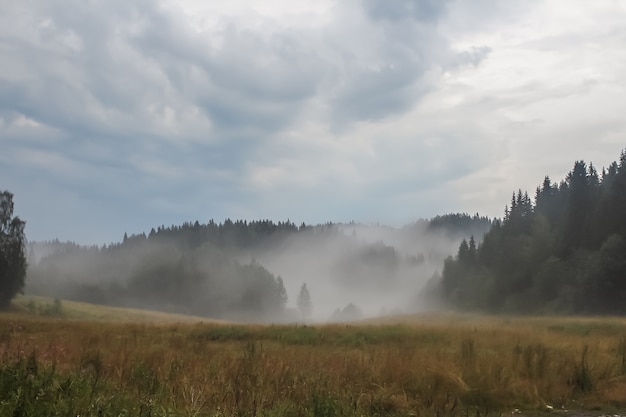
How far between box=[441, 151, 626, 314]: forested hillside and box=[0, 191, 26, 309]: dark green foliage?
230 ft

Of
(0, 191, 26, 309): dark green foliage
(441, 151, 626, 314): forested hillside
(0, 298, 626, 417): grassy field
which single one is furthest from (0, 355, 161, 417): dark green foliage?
(0, 191, 26, 309): dark green foliage

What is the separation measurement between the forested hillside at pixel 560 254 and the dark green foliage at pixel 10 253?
6996 cm

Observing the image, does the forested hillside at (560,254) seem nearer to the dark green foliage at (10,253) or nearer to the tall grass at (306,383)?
the tall grass at (306,383)

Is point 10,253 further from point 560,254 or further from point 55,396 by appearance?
point 560,254

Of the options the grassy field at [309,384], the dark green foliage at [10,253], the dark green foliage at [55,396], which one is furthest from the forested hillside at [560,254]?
the dark green foliage at [10,253]

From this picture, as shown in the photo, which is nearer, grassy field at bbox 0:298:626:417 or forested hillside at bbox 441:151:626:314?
grassy field at bbox 0:298:626:417

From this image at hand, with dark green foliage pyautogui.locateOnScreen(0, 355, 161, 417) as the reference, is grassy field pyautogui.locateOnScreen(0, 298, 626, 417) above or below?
below

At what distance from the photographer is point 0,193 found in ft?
229

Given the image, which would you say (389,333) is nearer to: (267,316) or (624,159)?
(624,159)

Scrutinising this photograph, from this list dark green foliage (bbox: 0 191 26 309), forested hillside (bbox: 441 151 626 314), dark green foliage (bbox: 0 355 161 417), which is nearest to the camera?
dark green foliage (bbox: 0 355 161 417)

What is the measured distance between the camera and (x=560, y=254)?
74438mm

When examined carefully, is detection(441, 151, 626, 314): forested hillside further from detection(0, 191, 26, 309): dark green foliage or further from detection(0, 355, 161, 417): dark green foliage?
detection(0, 191, 26, 309): dark green foliage

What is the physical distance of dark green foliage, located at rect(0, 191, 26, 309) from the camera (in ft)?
210

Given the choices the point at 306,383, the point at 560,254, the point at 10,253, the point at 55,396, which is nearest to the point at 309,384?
the point at 306,383
